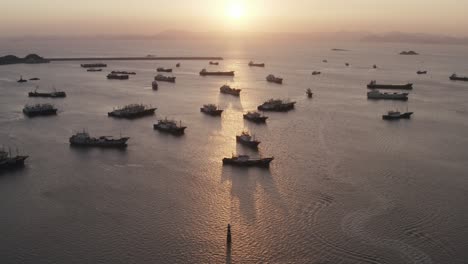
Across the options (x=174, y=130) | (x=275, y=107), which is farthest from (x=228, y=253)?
(x=275, y=107)

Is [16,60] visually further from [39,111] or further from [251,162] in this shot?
[251,162]

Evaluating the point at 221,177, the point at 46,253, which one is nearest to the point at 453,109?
the point at 221,177

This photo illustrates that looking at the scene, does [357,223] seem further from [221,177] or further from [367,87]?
[367,87]

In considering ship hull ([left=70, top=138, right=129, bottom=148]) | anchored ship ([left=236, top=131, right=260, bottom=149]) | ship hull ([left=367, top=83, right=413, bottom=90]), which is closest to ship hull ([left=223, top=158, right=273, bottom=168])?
anchored ship ([left=236, top=131, right=260, bottom=149])

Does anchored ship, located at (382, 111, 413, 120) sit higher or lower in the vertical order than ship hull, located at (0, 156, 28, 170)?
higher

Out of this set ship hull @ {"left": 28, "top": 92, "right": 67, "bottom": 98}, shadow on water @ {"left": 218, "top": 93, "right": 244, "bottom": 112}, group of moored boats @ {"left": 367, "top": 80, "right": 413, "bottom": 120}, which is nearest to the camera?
group of moored boats @ {"left": 367, "top": 80, "right": 413, "bottom": 120}

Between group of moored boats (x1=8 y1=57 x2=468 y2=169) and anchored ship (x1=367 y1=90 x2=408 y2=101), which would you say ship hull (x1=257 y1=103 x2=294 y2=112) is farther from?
anchored ship (x1=367 y1=90 x2=408 y2=101)

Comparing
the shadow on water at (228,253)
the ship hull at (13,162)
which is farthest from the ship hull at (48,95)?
the shadow on water at (228,253)
